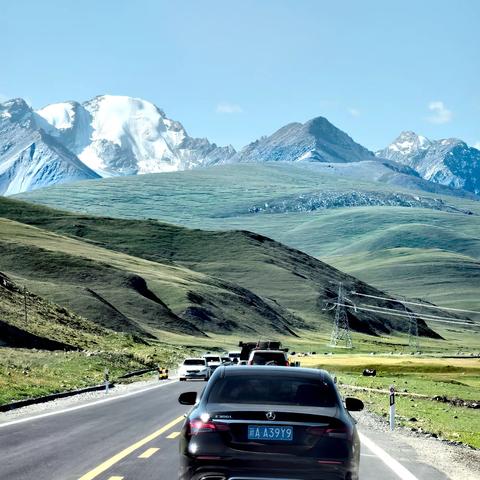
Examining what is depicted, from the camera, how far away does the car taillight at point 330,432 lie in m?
11.5

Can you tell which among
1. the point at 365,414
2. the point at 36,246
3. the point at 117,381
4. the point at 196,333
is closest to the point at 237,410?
the point at 365,414

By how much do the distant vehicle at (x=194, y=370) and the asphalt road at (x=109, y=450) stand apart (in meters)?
28.0

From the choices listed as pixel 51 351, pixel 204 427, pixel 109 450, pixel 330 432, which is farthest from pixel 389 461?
pixel 51 351

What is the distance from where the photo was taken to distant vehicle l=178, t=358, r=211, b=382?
5744 cm

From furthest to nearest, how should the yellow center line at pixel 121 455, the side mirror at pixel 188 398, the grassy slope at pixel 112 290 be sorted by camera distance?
1. the grassy slope at pixel 112 290
2. the yellow center line at pixel 121 455
3. the side mirror at pixel 188 398

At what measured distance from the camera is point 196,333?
171m

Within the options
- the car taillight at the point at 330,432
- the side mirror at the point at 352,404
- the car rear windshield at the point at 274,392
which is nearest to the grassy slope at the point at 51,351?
the side mirror at the point at 352,404

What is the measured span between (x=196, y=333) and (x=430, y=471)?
510ft

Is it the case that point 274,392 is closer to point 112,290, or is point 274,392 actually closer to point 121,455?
point 121,455

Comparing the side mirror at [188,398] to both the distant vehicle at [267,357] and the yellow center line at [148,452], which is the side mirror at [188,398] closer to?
the yellow center line at [148,452]

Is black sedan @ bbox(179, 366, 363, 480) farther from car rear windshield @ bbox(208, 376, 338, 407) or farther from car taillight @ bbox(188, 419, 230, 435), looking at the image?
car rear windshield @ bbox(208, 376, 338, 407)

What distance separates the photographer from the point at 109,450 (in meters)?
18.9

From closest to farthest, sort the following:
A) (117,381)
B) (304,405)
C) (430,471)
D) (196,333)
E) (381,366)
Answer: (304,405) < (430,471) < (117,381) < (381,366) < (196,333)

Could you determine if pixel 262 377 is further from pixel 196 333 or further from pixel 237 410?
pixel 196 333
